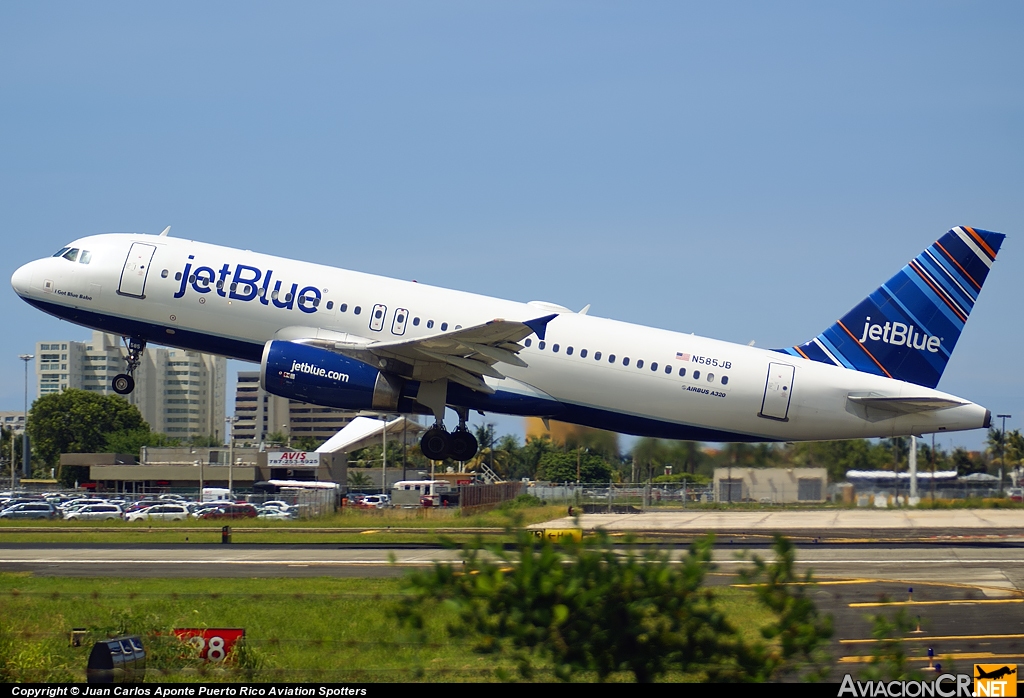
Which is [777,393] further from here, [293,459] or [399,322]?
[293,459]

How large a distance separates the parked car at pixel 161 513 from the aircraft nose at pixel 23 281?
18163mm

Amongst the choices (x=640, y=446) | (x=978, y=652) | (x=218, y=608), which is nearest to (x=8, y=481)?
(x=640, y=446)

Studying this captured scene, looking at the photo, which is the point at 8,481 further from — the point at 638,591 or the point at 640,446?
the point at 638,591

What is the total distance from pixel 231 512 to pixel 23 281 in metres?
22.0

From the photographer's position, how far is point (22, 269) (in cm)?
3253

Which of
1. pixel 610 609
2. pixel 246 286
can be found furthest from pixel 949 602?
pixel 246 286

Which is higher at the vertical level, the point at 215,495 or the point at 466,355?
the point at 466,355

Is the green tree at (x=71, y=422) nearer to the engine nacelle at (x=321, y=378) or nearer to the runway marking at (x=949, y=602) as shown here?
the engine nacelle at (x=321, y=378)

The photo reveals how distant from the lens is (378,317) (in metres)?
30.3

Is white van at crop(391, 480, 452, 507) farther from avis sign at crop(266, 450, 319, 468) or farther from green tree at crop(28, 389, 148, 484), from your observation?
green tree at crop(28, 389, 148, 484)

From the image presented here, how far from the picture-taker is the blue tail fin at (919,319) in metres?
32.1

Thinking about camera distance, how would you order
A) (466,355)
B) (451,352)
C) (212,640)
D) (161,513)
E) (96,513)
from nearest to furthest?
1. (212,640)
2. (451,352)
3. (466,355)
4. (161,513)
5. (96,513)

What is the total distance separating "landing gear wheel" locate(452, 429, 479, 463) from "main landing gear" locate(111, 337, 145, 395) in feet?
33.7

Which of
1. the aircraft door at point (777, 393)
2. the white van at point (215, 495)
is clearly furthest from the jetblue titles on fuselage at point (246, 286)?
the white van at point (215, 495)
